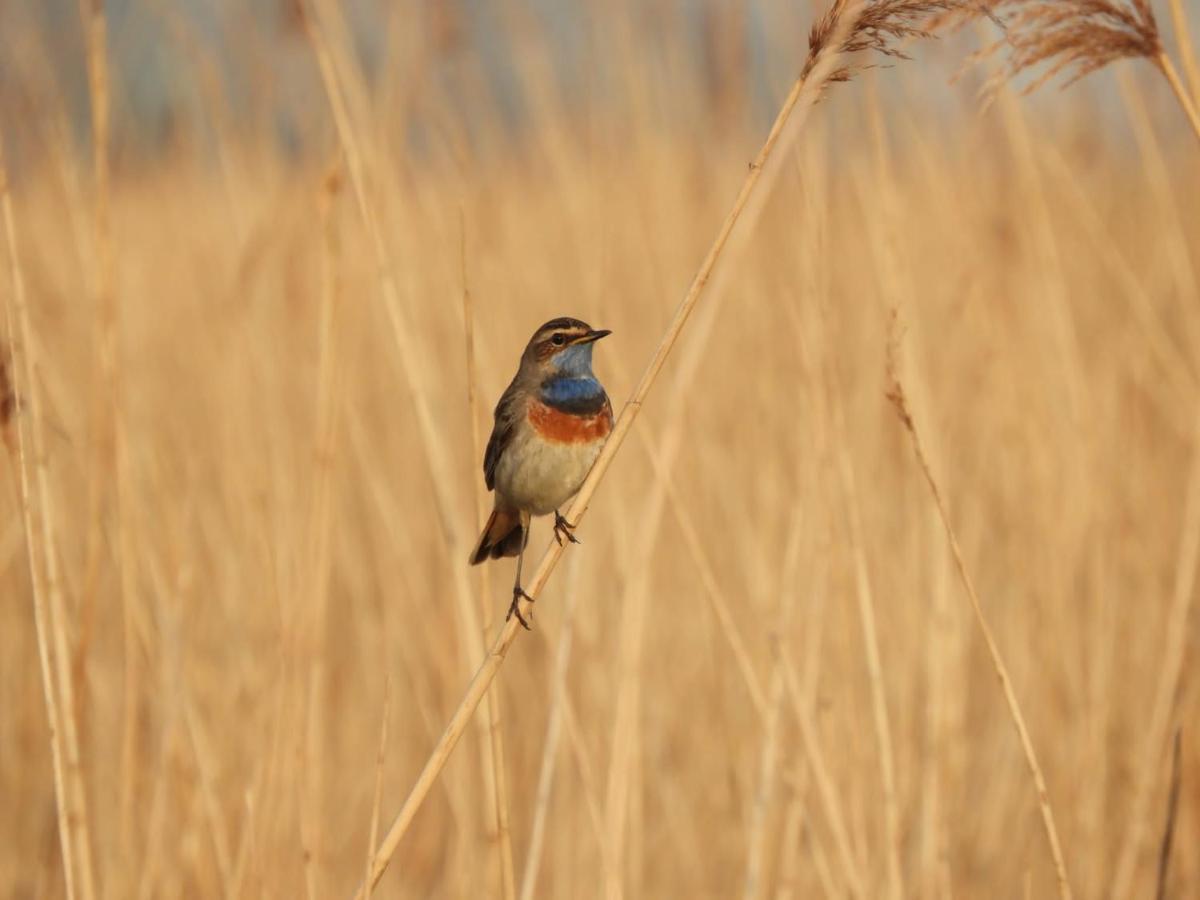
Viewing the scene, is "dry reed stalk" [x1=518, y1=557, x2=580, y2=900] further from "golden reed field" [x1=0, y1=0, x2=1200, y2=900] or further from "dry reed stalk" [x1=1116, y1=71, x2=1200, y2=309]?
"dry reed stalk" [x1=1116, y1=71, x2=1200, y2=309]

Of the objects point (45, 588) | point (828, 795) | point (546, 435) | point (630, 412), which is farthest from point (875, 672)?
point (45, 588)

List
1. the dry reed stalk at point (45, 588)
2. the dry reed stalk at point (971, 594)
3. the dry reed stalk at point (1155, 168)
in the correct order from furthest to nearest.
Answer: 1. the dry reed stalk at point (1155, 168)
2. the dry reed stalk at point (45, 588)
3. the dry reed stalk at point (971, 594)

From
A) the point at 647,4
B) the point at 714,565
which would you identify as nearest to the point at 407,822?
the point at 714,565

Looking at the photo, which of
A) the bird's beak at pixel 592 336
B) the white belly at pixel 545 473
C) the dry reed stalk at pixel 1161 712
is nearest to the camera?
the bird's beak at pixel 592 336

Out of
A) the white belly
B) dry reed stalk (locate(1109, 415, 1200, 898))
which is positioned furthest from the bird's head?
dry reed stalk (locate(1109, 415, 1200, 898))

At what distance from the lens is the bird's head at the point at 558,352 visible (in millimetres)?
2197

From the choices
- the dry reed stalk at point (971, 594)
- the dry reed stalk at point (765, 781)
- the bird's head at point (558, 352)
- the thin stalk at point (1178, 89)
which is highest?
the thin stalk at point (1178, 89)

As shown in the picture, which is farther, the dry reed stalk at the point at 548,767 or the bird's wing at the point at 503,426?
the bird's wing at the point at 503,426

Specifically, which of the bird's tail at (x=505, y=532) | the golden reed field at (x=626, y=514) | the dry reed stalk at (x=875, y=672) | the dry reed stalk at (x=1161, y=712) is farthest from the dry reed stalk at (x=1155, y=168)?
the bird's tail at (x=505, y=532)

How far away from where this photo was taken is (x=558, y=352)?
7.55ft

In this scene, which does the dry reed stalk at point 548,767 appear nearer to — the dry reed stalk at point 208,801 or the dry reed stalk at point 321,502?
the dry reed stalk at point 321,502

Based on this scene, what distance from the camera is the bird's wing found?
2410 millimetres

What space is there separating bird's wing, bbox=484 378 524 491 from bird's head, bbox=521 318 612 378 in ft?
0.23

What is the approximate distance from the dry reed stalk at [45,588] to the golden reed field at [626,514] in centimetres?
1
